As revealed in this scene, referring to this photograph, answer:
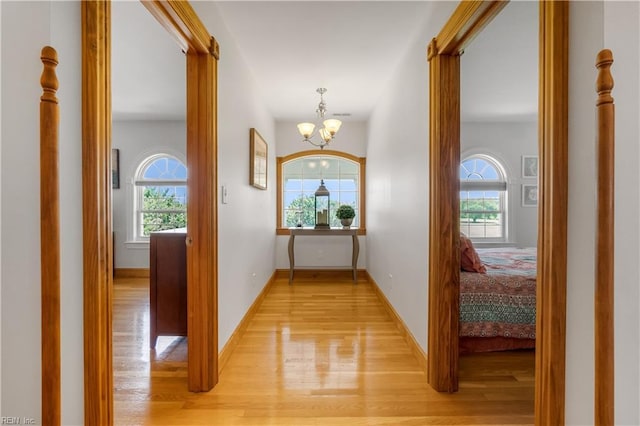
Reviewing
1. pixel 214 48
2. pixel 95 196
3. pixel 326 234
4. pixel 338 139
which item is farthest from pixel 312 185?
pixel 95 196

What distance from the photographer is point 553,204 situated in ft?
3.20

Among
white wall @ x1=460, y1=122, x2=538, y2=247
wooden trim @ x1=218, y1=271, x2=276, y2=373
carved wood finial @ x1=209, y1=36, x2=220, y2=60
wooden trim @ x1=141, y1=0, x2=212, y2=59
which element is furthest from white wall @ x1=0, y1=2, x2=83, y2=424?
white wall @ x1=460, y1=122, x2=538, y2=247

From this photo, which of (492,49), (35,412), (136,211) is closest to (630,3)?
(35,412)

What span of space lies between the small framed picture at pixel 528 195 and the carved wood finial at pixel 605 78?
17.0 feet

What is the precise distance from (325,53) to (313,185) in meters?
2.70

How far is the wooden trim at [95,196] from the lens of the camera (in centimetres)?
98

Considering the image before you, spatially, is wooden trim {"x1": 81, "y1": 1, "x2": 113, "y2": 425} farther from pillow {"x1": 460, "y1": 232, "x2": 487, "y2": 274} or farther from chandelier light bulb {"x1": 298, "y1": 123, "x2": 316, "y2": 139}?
chandelier light bulb {"x1": 298, "y1": 123, "x2": 316, "y2": 139}

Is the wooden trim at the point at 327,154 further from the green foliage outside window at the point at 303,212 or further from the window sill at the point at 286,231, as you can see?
the green foliage outside window at the point at 303,212

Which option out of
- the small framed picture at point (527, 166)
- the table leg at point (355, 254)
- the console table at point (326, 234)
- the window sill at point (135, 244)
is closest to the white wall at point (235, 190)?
the console table at point (326, 234)

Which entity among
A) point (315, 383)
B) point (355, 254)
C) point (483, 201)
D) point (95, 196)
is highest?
point (483, 201)

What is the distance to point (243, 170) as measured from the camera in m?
2.85

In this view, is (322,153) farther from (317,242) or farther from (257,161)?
(257,161)

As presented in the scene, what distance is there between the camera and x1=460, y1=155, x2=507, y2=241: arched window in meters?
5.29

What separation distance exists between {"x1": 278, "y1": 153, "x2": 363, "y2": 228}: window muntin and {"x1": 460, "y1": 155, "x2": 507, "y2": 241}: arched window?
5.94 feet
